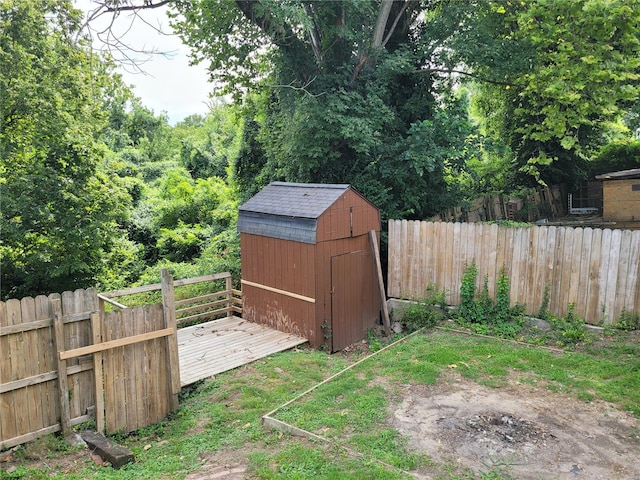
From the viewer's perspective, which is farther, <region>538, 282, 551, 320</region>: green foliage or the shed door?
the shed door

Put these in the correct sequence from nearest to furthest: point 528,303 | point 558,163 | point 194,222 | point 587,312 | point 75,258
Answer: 1. point 587,312
2. point 528,303
3. point 75,258
4. point 558,163
5. point 194,222

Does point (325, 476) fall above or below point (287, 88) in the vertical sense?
below

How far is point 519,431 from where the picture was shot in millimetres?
5152

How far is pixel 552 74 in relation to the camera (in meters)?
11.5

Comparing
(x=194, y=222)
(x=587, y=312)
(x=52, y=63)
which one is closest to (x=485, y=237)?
(x=587, y=312)

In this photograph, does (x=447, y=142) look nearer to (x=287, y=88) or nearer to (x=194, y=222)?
(x=287, y=88)

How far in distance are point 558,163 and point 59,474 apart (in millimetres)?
18865

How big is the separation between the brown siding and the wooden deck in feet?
32.1

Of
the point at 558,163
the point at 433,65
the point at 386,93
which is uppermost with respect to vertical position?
the point at 433,65

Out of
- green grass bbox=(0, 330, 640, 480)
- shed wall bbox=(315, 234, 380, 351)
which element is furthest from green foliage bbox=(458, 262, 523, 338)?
shed wall bbox=(315, 234, 380, 351)

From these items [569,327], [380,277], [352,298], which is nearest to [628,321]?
[569,327]

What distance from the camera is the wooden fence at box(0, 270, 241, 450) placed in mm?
4984

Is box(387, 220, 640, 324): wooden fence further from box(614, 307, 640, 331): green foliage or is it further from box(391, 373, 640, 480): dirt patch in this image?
box(391, 373, 640, 480): dirt patch

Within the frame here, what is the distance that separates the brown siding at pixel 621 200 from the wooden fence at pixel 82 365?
12313 millimetres
